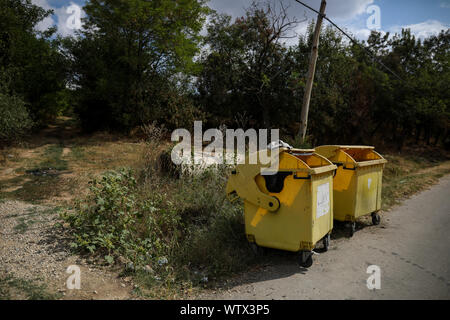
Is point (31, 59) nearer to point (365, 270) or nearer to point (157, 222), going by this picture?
point (157, 222)

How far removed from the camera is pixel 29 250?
3.91m

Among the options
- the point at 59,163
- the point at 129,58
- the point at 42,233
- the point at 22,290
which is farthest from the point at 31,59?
the point at 22,290

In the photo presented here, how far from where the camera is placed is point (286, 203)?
3.85 meters

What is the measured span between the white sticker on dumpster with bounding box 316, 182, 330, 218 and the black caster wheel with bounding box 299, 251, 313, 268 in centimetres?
50

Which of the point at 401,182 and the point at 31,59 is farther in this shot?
the point at 31,59

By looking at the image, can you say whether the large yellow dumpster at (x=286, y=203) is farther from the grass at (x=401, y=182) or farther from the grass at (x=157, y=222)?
the grass at (x=401, y=182)

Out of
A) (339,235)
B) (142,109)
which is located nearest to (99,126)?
(142,109)

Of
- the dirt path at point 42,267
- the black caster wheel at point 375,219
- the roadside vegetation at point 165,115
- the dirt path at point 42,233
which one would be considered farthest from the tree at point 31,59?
the black caster wheel at point 375,219

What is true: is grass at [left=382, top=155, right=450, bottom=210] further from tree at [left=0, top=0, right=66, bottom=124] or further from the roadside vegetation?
tree at [left=0, top=0, right=66, bottom=124]

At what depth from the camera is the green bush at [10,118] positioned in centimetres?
960

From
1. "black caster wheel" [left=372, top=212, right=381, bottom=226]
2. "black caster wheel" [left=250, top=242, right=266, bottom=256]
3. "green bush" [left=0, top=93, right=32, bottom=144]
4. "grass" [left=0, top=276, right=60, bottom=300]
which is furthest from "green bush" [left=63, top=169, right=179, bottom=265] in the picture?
"green bush" [left=0, top=93, right=32, bottom=144]

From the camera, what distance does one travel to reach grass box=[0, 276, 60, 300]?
9.90 ft

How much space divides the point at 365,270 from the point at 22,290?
3954mm
